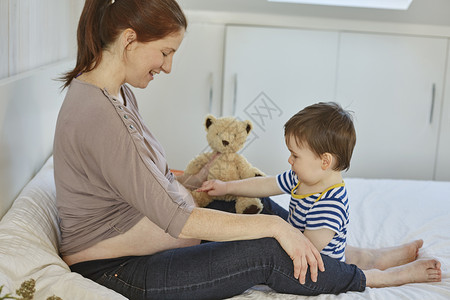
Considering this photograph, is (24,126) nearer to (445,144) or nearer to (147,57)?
(147,57)

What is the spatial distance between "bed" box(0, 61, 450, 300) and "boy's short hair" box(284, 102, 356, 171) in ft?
1.18

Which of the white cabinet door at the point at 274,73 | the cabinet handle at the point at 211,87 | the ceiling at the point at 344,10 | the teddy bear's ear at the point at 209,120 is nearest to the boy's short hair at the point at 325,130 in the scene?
the teddy bear's ear at the point at 209,120

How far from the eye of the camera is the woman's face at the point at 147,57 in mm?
1264

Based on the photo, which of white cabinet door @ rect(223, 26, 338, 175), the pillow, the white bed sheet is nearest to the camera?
the pillow

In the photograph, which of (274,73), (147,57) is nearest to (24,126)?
(147,57)

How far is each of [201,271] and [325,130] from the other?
1.53 ft

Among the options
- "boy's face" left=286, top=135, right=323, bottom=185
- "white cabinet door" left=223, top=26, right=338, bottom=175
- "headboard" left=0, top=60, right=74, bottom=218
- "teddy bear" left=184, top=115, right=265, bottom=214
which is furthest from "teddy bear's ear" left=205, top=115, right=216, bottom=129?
"white cabinet door" left=223, top=26, right=338, bottom=175

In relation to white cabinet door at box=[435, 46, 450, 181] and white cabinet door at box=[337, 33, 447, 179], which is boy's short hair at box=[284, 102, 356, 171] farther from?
white cabinet door at box=[435, 46, 450, 181]

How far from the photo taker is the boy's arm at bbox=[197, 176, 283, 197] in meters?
1.62

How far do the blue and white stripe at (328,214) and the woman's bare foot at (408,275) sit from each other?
0.10m

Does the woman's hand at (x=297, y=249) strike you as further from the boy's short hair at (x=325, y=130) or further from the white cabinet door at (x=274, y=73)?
the white cabinet door at (x=274, y=73)

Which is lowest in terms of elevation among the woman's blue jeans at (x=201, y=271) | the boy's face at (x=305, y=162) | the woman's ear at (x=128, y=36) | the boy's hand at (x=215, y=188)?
the woman's blue jeans at (x=201, y=271)

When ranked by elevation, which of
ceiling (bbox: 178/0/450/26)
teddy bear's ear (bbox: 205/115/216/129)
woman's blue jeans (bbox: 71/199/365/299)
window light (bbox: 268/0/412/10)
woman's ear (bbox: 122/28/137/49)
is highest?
window light (bbox: 268/0/412/10)

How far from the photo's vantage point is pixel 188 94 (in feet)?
9.85
